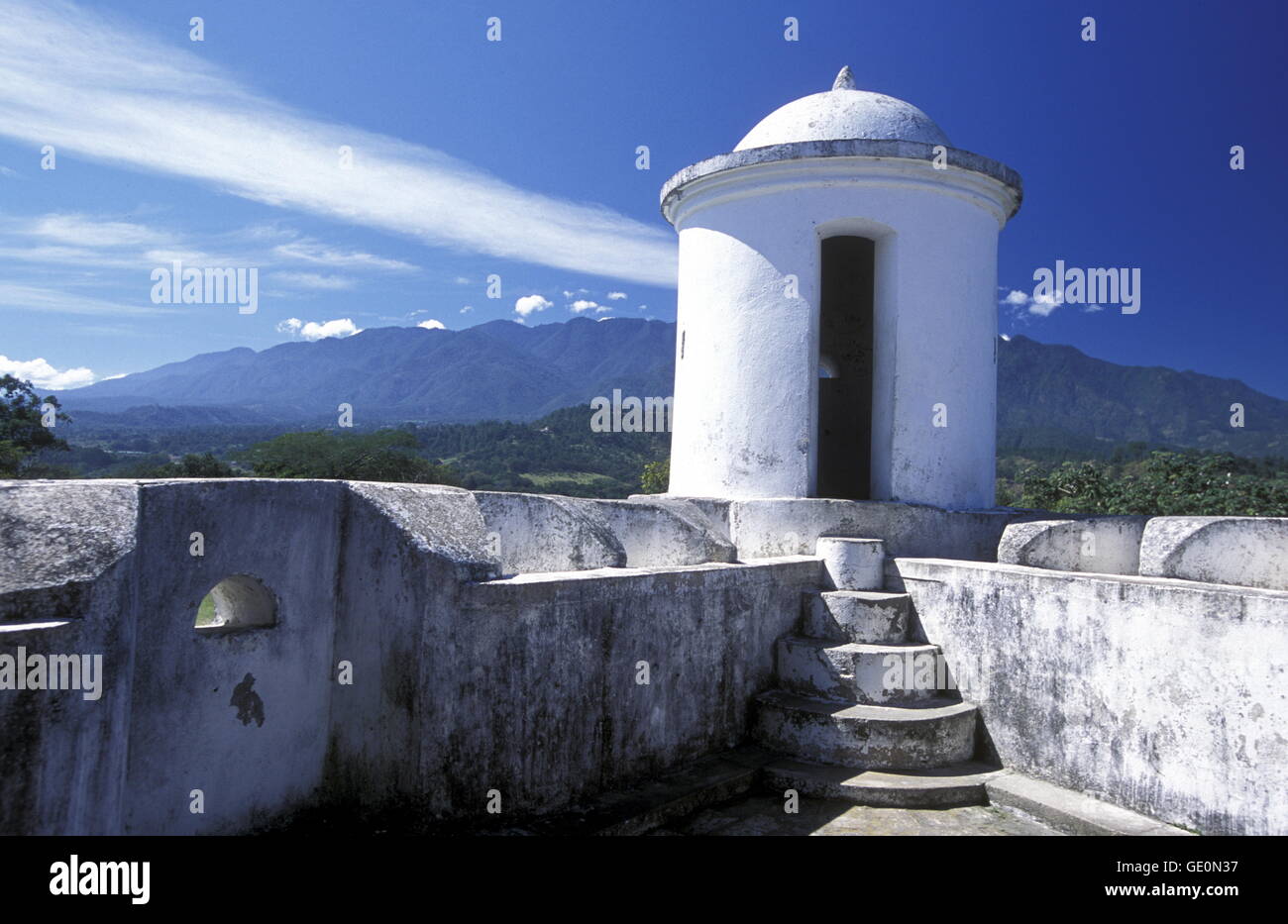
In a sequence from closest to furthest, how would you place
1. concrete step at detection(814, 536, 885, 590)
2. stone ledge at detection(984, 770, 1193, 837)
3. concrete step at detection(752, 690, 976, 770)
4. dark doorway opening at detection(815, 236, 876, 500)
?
stone ledge at detection(984, 770, 1193, 837), concrete step at detection(752, 690, 976, 770), concrete step at detection(814, 536, 885, 590), dark doorway opening at detection(815, 236, 876, 500)

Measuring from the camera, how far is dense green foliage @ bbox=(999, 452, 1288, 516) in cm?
1927

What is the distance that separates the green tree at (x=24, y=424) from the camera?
2422 cm

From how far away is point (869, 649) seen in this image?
6109 mm

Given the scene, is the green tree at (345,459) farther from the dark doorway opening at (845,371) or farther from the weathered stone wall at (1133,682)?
the weathered stone wall at (1133,682)

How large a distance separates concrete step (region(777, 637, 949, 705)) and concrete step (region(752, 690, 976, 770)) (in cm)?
8

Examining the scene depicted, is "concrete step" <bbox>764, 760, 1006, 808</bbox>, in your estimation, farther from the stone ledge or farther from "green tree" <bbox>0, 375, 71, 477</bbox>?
"green tree" <bbox>0, 375, 71, 477</bbox>

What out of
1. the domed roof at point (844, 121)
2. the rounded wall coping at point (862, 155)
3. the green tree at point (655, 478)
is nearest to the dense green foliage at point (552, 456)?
the green tree at point (655, 478)

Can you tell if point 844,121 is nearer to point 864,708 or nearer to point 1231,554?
point 1231,554

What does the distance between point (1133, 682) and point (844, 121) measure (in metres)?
5.14

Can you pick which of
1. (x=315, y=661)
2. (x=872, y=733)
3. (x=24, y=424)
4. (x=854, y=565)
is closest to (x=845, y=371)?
(x=854, y=565)

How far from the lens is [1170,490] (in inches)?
824

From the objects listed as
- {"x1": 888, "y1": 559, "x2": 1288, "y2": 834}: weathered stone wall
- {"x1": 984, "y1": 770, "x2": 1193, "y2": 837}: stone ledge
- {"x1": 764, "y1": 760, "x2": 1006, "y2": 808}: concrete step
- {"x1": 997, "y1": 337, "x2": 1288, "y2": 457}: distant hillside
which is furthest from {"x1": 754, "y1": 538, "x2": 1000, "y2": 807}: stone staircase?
{"x1": 997, "y1": 337, "x2": 1288, "y2": 457}: distant hillside

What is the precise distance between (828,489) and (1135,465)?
3532cm
